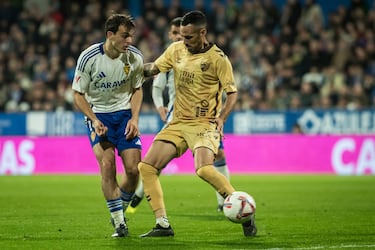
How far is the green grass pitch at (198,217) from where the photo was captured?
360 inches

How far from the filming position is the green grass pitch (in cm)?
916

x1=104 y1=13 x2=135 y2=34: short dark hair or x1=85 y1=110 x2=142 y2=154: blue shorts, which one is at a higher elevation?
x1=104 y1=13 x2=135 y2=34: short dark hair

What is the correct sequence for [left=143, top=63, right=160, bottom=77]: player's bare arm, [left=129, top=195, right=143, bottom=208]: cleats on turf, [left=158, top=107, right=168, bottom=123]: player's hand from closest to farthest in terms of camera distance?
[left=143, top=63, right=160, bottom=77]: player's bare arm
[left=158, top=107, right=168, bottom=123]: player's hand
[left=129, top=195, right=143, bottom=208]: cleats on turf

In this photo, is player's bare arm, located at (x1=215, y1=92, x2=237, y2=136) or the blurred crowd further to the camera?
the blurred crowd

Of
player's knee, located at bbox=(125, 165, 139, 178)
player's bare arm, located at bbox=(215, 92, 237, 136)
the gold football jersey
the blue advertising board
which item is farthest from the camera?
the blue advertising board

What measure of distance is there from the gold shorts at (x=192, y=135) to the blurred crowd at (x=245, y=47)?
14.4 m

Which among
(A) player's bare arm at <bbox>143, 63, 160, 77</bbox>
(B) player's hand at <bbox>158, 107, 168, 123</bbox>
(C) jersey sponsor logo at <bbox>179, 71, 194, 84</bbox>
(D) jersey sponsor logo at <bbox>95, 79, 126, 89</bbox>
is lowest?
(B) player's hand at <bbox>158, 107, 168, 123</bbox>

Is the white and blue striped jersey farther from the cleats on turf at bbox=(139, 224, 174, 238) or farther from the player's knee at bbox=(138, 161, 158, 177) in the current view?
the cleats on turf at bbox=(139, 224, 174, 238)

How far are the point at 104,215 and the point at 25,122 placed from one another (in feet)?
41.9

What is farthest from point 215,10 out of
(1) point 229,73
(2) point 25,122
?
(1) point 229,73

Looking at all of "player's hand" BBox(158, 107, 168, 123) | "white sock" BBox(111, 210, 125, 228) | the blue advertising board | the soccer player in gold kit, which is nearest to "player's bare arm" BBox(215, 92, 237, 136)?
the soccer player in gold kit

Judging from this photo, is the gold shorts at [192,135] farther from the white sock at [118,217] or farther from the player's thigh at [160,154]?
the white sock at [118,217]

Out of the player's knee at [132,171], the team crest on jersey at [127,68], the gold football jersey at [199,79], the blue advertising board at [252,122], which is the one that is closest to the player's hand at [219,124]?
the gold football jersey at [199,79]

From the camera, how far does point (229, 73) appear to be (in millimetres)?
9867
